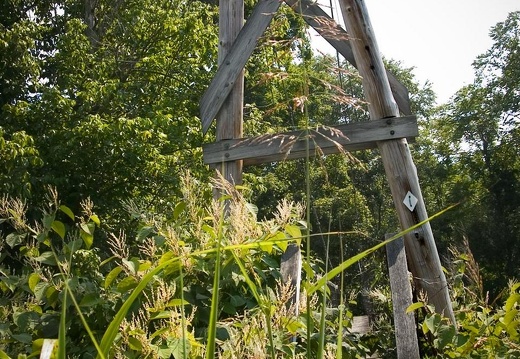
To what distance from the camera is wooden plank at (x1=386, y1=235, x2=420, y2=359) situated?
2875mm

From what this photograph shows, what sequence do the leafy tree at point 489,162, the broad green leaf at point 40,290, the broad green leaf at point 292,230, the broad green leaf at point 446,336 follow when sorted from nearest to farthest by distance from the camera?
the broad green leaf at point 40,290, the broad green leaf at point 292,230, the broad green leaf at point 446,336, the leafy tree at point 489,162

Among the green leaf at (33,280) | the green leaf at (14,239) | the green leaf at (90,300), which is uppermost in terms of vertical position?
the green leaf at (14,239)

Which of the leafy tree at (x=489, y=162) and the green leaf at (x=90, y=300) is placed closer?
the green leaf at (x=90, y=300)

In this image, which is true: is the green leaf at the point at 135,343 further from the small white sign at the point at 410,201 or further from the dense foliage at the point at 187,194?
the small white sign at the point at 410,201

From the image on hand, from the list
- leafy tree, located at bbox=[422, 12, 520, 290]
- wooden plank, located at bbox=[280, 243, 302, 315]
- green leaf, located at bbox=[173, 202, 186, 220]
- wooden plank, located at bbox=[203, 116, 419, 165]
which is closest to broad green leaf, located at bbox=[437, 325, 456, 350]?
wooden plank, located at bbox=[280, 243, 302, 315]

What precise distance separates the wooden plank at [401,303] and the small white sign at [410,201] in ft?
5.78

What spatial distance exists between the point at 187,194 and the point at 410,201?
3291 millimetres

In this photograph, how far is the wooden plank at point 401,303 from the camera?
2.88 m

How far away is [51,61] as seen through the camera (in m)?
15.4

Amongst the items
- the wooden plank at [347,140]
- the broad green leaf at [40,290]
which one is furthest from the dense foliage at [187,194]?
the wooden plank at [347,140]

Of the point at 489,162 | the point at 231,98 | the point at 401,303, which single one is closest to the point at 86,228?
the point at 401,303

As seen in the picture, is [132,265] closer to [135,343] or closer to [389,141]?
[135,343]

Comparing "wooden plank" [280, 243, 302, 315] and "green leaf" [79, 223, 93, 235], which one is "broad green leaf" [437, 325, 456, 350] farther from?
"green leaf" [79, 223, 93, 235]

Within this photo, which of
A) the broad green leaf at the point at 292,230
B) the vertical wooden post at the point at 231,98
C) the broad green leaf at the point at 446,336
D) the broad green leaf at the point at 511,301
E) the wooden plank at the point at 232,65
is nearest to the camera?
the broad green leaf at the point at 292,230
